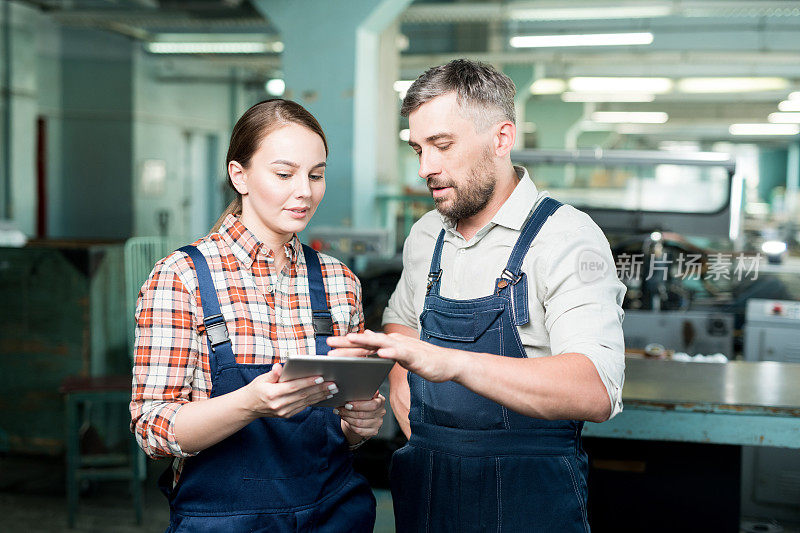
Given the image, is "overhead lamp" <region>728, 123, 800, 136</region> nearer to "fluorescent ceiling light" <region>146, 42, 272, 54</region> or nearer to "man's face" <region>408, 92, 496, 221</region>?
"fluorescent ceiling light" <region>146, 42, 272, 54</region>

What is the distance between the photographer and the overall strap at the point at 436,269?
150cm

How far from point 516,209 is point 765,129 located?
16.2 metres

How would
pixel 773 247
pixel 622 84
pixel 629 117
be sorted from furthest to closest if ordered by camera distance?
pixel 629 117 < pixel 622 84 < pixel 773 247

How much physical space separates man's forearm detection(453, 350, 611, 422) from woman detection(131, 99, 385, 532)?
8.9 inches

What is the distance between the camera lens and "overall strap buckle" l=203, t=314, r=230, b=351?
48.8 inches

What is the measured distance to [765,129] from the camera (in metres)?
15.6

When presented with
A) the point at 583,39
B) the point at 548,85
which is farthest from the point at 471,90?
the point at 548,85

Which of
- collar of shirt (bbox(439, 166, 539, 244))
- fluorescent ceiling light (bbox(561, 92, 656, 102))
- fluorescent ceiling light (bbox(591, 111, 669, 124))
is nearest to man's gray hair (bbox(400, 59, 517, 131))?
collar of shirt (bbox(439, 166, 539, 244))

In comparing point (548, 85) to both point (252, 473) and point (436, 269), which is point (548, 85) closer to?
point (436, 269)

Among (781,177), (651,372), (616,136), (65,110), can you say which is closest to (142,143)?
(65,110)

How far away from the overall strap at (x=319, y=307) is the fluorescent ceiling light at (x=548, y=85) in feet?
29.9

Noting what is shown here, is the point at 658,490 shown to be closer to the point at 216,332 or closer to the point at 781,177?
the point at 216,332

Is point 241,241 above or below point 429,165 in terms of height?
below

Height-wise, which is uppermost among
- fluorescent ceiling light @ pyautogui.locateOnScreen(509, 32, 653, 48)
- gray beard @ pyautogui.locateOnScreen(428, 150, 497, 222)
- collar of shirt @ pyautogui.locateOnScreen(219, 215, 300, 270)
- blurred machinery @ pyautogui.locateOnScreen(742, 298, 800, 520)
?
fluorescent ceiling light @ pyautogui.locateOnScreen(509, 32, 653, 48)
